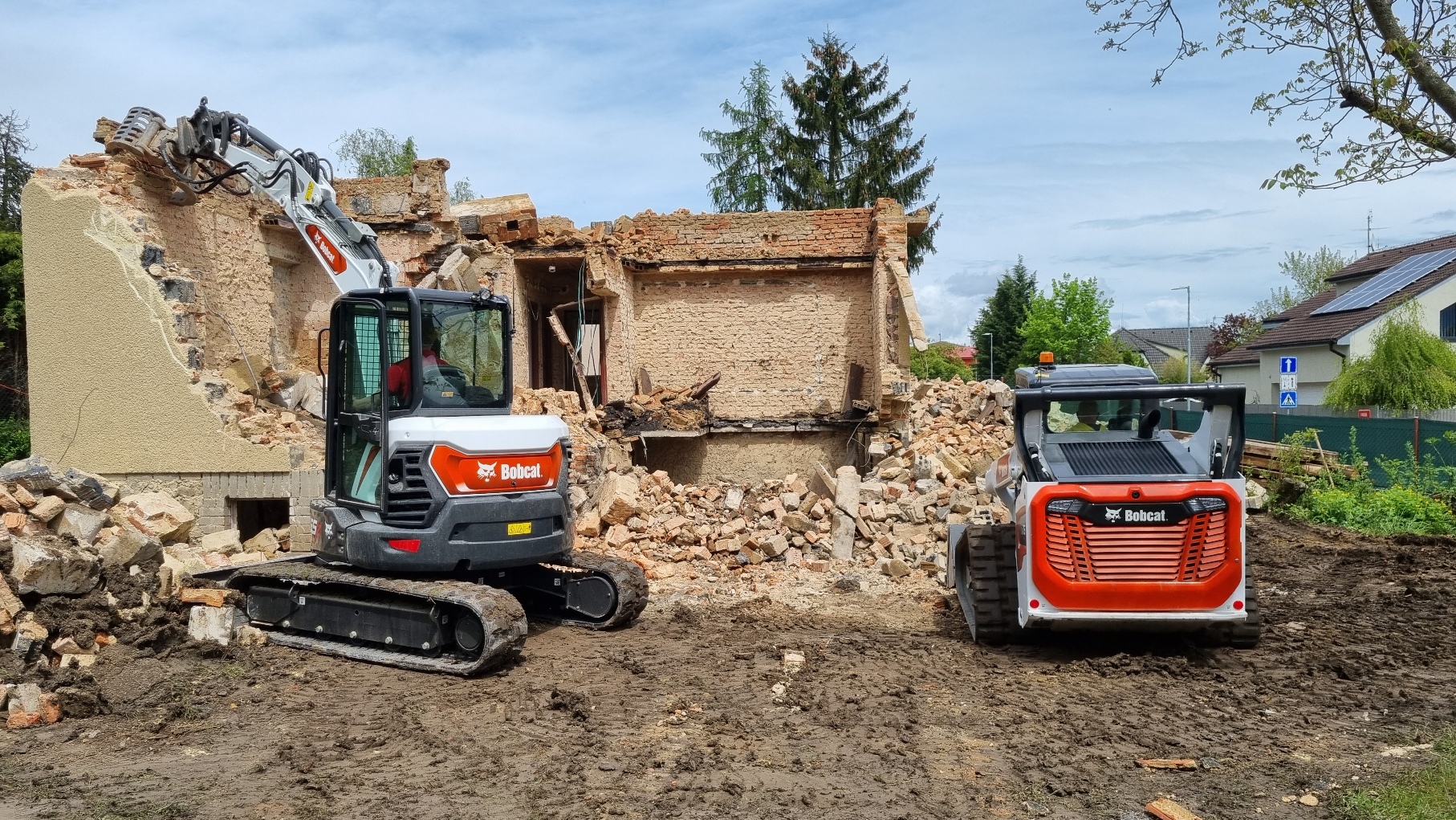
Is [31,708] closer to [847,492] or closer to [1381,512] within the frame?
[847,492]

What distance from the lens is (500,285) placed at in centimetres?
1560

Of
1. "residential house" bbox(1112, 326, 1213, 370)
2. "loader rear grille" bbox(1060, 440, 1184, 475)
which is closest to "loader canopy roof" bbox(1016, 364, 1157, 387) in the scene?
"loader rear grille" bbox(1060, 440, 1184, 475)

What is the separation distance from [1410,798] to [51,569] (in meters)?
8.38

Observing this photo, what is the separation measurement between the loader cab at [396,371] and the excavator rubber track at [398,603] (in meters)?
0.57

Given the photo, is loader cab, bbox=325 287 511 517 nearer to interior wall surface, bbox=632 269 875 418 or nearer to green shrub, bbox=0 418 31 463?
interior wall surface, bbox=632 269 875 418

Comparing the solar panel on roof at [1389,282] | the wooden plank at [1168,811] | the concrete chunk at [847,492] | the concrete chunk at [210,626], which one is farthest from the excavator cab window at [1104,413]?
the solar panel on roof at [1389,282]

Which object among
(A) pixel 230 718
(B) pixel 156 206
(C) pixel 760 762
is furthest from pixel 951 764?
(B) pixel 156 206

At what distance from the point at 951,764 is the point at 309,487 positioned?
27.4ft

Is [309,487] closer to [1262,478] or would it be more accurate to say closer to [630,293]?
[630,293]

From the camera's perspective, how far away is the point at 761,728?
5.71m

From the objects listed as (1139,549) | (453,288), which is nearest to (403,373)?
(1139,549)

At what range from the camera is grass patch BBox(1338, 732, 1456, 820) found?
13.9ft

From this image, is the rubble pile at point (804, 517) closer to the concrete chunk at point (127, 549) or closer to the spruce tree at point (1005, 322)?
the concrete chunk at point (127, 549)

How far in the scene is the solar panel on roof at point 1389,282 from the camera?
28188 mm
